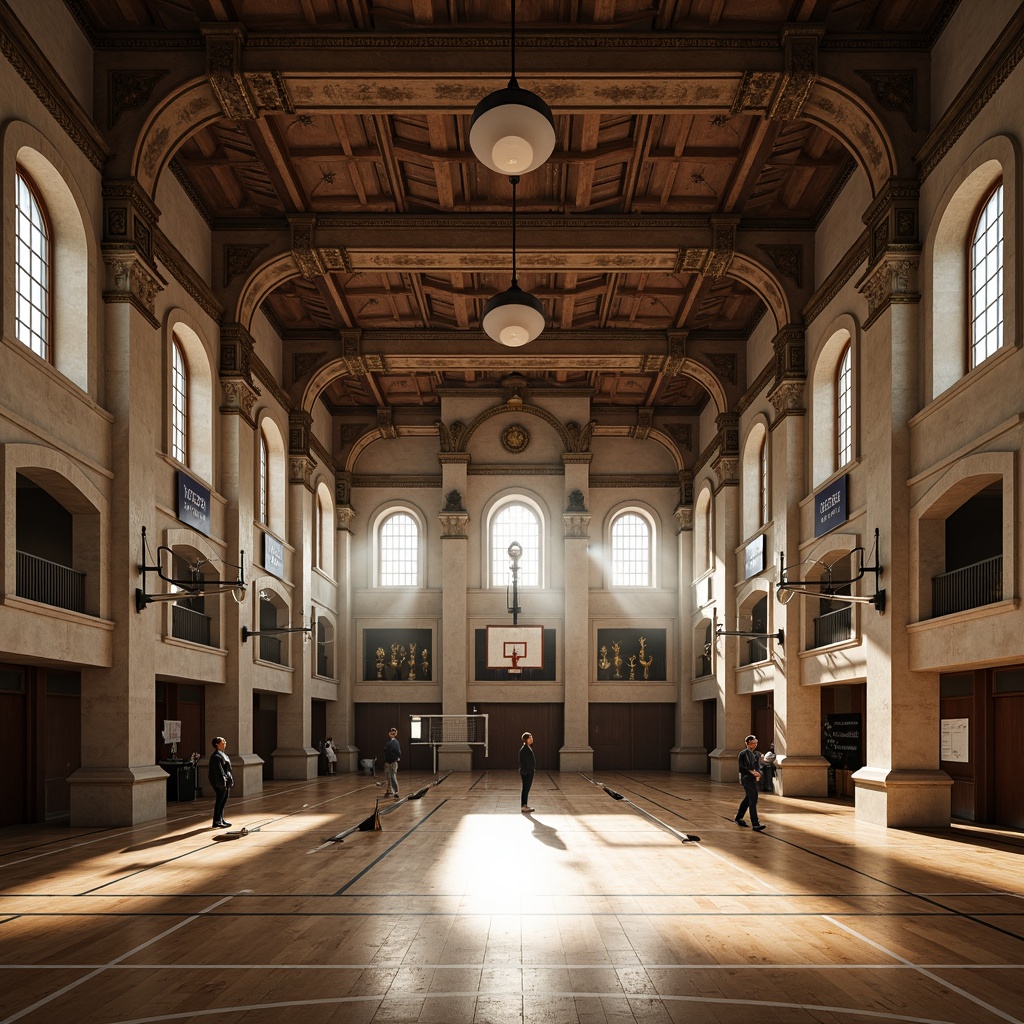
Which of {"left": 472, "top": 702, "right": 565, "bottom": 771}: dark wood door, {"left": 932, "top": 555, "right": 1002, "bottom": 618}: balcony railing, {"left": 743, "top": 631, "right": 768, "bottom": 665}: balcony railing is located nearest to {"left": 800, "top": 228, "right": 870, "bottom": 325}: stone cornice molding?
{"left": 932, "top": 555, "right": 1002, "bottom": 618}: balcony railing

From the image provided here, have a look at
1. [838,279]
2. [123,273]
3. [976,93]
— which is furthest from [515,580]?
[976,93]

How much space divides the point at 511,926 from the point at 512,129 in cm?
717

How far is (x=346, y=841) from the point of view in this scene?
15492 mm

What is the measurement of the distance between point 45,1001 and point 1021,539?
1192cm

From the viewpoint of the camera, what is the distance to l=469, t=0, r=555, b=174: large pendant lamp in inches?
411

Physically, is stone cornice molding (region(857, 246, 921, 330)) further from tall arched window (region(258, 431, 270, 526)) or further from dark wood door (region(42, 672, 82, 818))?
tall arched window (region(258, 431, 270, 526))

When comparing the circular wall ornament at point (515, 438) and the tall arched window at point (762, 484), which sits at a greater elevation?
the circular wall ornament at point (515, 438)

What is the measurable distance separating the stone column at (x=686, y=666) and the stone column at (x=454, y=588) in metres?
6.95

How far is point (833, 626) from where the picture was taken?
22.0 metres

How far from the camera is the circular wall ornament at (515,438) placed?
124ft

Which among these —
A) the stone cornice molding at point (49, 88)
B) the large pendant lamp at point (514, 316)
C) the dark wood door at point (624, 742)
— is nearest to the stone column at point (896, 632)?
the large pendant lamp at point (514, 316)

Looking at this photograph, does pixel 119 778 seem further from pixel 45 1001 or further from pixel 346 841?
pixel 45 1001

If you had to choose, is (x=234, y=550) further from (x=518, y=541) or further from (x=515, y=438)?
(x=515, y=438)

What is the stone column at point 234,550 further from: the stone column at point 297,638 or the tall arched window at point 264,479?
the stone column at point 297,638
